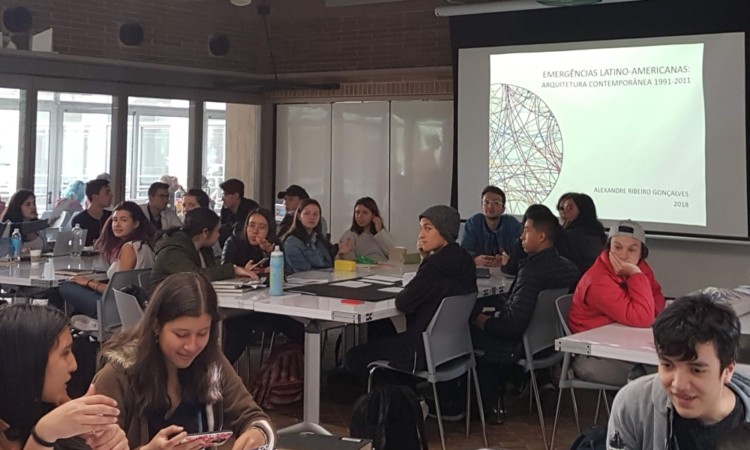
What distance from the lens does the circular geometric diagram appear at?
811cm

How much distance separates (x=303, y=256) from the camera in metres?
6.42

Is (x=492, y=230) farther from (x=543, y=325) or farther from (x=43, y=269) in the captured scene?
(x=43, y=269)

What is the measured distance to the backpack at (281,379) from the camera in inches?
227

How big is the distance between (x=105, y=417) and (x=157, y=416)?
0.59 m

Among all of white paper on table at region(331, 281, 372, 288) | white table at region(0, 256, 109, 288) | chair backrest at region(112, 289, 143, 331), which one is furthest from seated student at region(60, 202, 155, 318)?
white paper on table at region(331, 281, 372, 288)

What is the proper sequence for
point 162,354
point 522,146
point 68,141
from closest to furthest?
point 162,354 → point 522,146 → point 68,141

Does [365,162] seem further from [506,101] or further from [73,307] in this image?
[73,307]

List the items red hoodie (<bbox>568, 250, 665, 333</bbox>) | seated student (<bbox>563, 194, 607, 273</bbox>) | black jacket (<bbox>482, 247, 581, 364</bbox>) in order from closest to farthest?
red hoodie (<bbox>568, 250, 665, 333</bbox>)
black jacket (<bbox>482, 247, 581, 364</bbox>)
seated student (<bbox>563, 194, 607, 273</bbox>)

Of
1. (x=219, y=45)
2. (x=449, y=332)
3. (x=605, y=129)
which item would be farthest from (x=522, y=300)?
(x=219, y=45)

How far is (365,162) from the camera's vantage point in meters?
10.2

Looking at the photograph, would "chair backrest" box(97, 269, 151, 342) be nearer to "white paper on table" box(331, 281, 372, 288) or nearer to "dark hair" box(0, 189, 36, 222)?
"white paper on table" box(331, 281, 372, 288)

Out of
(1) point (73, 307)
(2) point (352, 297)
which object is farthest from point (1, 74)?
(2) point (352, 297)

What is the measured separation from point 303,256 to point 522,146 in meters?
2.83

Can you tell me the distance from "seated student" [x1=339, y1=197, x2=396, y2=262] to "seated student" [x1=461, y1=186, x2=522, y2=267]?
0.68 meters
